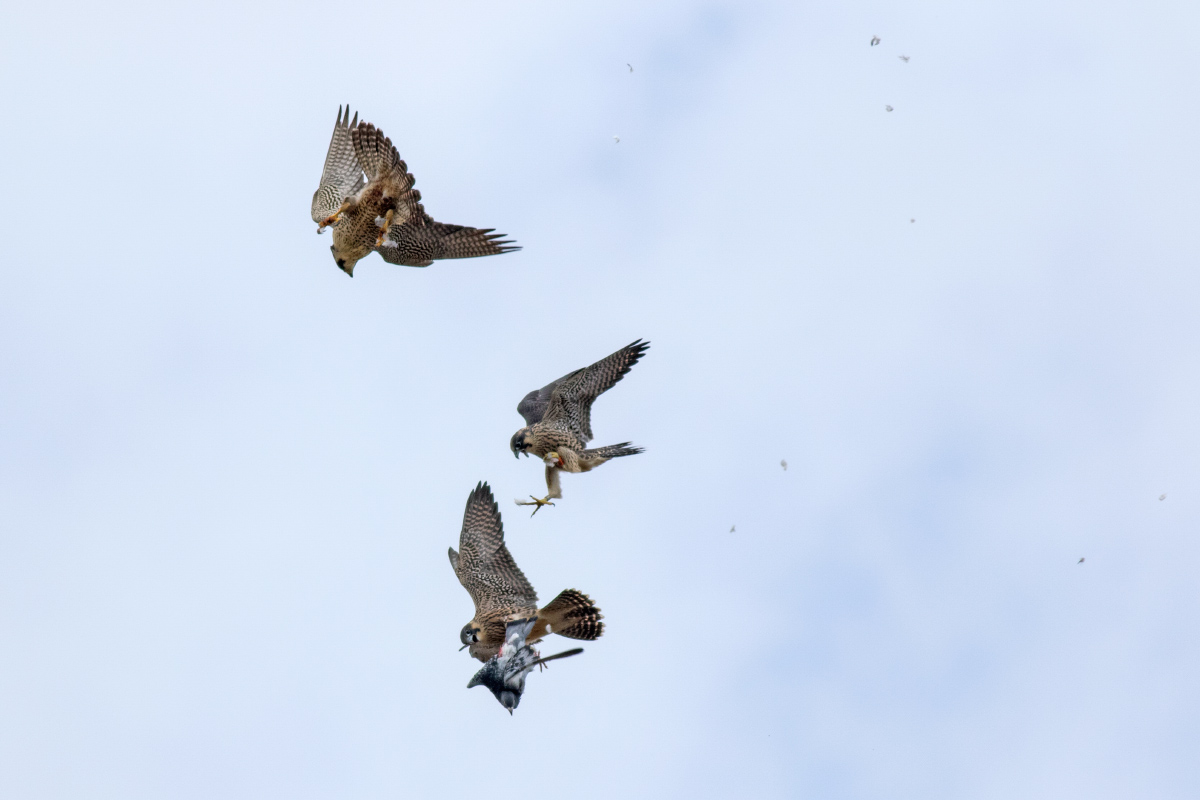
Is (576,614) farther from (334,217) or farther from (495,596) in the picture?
(334,217)

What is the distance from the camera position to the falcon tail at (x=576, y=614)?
16.8 meters

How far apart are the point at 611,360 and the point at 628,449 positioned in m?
1.20

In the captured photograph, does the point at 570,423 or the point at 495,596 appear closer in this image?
the point at 570,423

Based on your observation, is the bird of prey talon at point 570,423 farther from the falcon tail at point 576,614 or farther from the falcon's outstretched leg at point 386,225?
the falcon's outstretched leg at point 386,225

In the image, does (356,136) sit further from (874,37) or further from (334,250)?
(874,37)

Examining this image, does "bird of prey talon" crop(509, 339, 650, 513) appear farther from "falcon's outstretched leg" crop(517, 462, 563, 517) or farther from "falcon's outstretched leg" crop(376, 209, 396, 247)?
"falcon's outstretched leg" crop(376, 209, 396, 247)

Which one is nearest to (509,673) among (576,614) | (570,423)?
(576,614)

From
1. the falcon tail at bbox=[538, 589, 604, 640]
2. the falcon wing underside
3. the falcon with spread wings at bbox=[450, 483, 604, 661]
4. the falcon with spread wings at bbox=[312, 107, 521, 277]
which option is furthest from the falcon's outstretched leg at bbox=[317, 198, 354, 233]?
the falcon tail at bbox=[538, 589, 604, 640]

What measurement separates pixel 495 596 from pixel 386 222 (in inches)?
172

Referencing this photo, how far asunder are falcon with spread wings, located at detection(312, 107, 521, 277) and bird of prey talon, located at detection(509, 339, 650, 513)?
165 cm

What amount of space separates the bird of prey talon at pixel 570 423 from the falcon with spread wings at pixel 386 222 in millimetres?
1655

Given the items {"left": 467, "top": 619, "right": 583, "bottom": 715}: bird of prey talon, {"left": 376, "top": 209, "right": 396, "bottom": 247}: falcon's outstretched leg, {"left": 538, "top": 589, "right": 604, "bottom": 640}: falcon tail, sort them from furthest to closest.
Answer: {"left": 376, "top": 209, "right": 396, "bottom": 247}: falcon's outstretched leg, {"left": 538, "top": 589, "right": 604, "bottom": 640}: falcon tail, {"left": 467, "top": 619, "right": 583, "bottom": 715}: bird of prey talon

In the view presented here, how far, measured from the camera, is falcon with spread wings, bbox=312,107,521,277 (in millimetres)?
16938

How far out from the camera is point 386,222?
17.2 m
